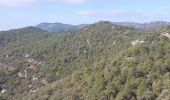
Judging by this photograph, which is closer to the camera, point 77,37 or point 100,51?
point 100,51

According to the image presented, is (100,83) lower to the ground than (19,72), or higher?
higher

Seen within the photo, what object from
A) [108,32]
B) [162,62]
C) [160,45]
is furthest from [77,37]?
[162,62]

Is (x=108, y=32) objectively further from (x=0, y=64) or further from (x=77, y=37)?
(x=0, y=64)

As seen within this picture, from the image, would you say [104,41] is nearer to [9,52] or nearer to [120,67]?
[9,52]

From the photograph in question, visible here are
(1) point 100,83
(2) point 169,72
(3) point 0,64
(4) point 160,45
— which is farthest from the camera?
(3) point 0,64

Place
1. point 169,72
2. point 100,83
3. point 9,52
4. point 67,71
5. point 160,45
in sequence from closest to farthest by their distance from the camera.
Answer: point 169,72 → point 100,83 → point 160,45 → point 67,71 → point 9,52

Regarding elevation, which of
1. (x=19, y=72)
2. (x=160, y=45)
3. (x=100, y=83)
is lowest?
(x=19, y=72)
